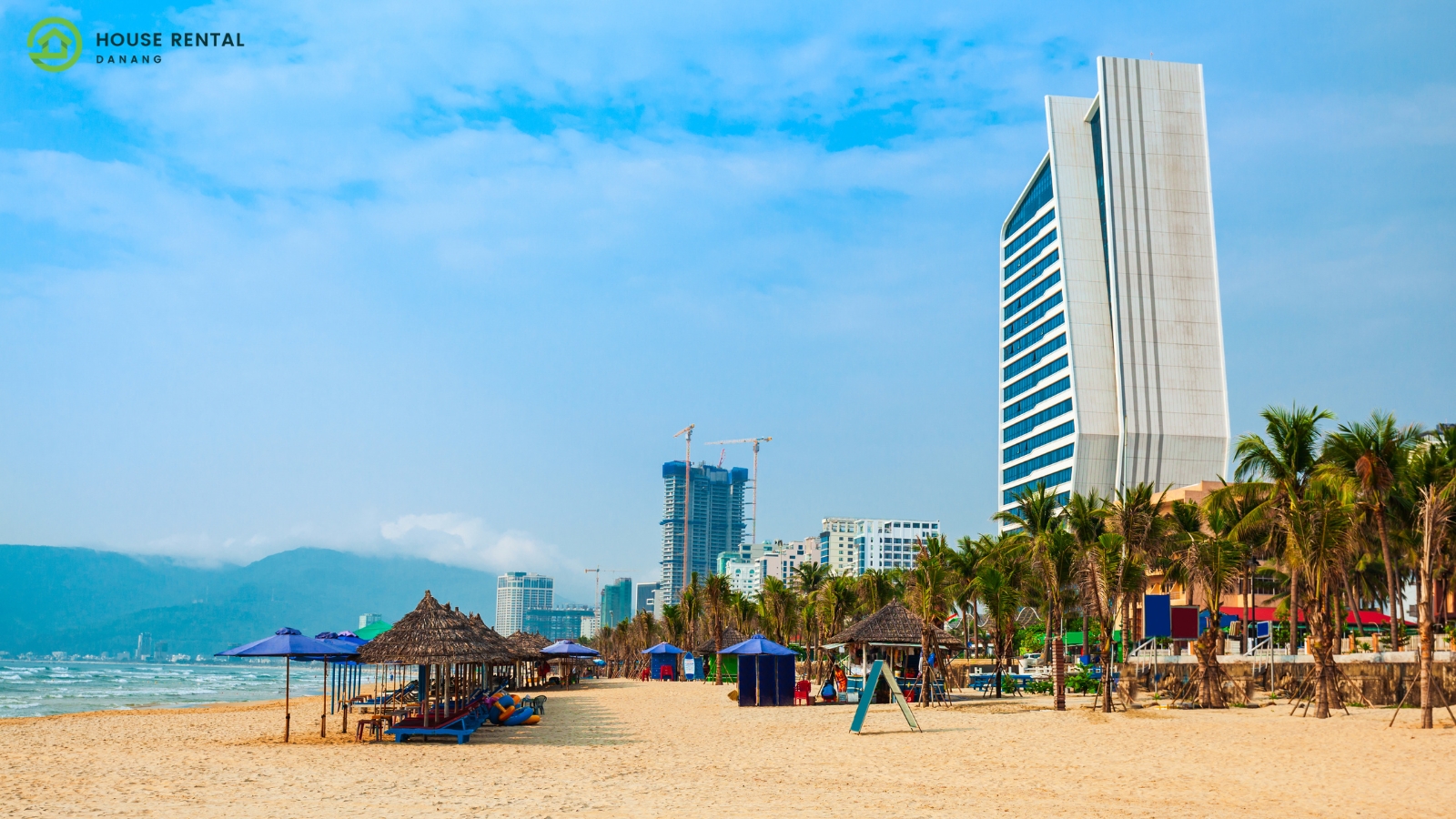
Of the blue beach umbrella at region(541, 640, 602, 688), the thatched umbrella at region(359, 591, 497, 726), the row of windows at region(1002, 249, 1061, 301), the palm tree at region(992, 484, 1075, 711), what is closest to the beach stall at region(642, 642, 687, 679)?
the blue beach umbrella at region(541, 640, 602, 688)

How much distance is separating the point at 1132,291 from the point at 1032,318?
572 inches

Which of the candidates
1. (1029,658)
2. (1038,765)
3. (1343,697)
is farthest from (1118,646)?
(1038,765)

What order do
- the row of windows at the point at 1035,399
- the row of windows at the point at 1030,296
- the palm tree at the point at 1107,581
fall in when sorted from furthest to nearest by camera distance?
1. the row of windows at the point at 1030,296
2. the row of windows at the point at 1035,399
3. the palm tree at the point at 1107,581

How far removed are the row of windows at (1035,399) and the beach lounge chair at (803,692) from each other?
69.2 m

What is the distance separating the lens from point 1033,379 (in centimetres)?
10788

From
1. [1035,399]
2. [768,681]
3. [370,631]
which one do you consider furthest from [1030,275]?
[370,631]

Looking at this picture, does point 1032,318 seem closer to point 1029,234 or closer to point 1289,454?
point 1029,234

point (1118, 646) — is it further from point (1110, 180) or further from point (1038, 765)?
point (1110, 180)

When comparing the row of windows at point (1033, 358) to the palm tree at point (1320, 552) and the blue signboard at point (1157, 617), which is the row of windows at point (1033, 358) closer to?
the blue signboard at point (1157, 617)

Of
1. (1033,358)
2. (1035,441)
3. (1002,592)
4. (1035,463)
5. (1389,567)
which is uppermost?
(1033,358)

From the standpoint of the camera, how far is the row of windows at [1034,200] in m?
107

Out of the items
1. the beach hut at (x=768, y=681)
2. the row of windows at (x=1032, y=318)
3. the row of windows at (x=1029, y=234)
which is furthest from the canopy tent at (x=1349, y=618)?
the row of windows at (x=1029, y=234)

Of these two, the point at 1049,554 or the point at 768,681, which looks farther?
the point at 1049,554

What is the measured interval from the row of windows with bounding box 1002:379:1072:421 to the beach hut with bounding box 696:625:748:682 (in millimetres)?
50237
